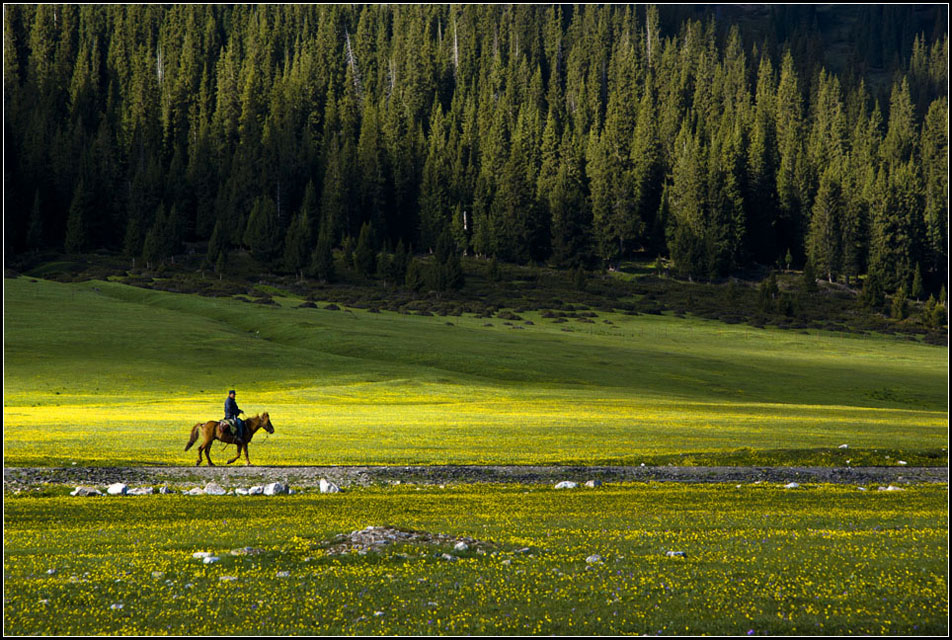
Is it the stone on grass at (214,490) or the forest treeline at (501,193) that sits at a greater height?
the forest treeline at (501,193)

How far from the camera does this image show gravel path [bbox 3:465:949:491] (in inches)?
1075

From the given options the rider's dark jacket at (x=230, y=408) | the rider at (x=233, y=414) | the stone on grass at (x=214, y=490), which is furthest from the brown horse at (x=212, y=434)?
the stone on grass at (x=214, y=490)

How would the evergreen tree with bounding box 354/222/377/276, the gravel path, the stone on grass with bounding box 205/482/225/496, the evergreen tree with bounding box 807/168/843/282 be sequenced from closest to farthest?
the stone on grass with bounding box 205/482/225/496 < the gravel path < the evergreen tree with bounding box 354/222/377/276 < the evergreen tree with bounding box 807/168/843/282

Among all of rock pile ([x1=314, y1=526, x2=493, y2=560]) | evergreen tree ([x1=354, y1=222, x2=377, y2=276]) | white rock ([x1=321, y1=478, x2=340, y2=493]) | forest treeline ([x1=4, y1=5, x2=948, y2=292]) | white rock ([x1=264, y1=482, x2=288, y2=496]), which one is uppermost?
forest treeline ([x1=4, y1=5, x2=948, y2=292])

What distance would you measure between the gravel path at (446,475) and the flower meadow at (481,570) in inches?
217

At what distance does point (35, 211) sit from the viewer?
152 metres

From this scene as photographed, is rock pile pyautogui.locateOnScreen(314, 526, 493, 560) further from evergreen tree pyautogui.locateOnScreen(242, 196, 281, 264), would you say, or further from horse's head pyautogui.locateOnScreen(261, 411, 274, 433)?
evergreen tree pyautogui.locateOnScreen(242, 196, 281, 264)

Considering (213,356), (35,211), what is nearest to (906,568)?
(213,356)

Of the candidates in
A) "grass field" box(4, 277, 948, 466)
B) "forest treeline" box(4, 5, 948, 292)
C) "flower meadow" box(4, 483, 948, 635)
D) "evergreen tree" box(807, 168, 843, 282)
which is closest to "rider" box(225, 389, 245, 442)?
"grass field" box(4, 277, 948, 466)

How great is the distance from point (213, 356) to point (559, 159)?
127007 millimetres

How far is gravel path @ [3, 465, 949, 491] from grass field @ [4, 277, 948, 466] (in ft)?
5.83

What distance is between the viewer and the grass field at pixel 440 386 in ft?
118

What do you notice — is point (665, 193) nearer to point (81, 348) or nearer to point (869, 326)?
point (869, 326)

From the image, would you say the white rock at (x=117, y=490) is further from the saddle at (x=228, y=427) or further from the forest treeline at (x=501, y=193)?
→ the forest treeline at (x=501, y=193)
